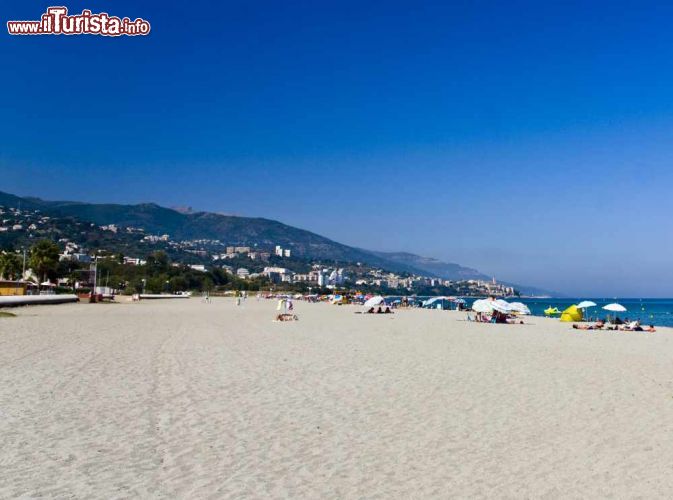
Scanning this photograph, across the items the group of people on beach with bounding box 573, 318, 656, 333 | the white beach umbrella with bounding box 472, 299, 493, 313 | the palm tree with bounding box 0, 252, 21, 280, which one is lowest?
the group of people on beach with bounding box 573, 318, 656, 333

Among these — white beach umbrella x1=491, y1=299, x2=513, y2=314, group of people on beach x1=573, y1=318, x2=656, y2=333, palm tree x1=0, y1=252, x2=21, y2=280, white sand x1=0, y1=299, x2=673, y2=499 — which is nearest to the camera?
white sand x1=0, y1=299, x2=673, y2=499

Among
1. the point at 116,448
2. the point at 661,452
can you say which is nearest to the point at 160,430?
the point at 116,448

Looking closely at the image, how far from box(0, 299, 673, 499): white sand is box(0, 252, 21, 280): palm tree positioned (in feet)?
212

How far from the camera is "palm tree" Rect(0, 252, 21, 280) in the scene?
70312mm

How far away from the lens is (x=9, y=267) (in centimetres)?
7106

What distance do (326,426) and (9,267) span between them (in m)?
74.7

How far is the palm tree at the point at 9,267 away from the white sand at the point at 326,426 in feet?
212

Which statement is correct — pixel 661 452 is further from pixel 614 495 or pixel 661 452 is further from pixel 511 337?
pixel 511 337

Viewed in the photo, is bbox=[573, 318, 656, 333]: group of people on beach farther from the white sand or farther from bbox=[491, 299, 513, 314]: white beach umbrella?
the white sand

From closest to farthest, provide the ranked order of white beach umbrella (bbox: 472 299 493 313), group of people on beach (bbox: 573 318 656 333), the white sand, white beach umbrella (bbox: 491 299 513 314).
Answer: the white sand < group of people on beach (bbox: 573 318 656 333) < white beach umbrella (bbox: 491 299 513 314) < white beach umbrella (bbox: 472 299 493 313)

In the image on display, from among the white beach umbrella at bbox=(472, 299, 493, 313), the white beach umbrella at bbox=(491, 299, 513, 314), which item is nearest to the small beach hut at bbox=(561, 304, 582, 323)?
the white beach umbrella at bbox=(491, 299, 513, 314)

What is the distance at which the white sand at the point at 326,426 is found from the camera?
497cm

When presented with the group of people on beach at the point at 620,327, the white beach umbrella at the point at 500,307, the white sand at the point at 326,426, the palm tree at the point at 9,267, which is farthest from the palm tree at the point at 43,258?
the white sand at the point at 326,426

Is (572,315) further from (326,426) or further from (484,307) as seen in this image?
(326,426)
